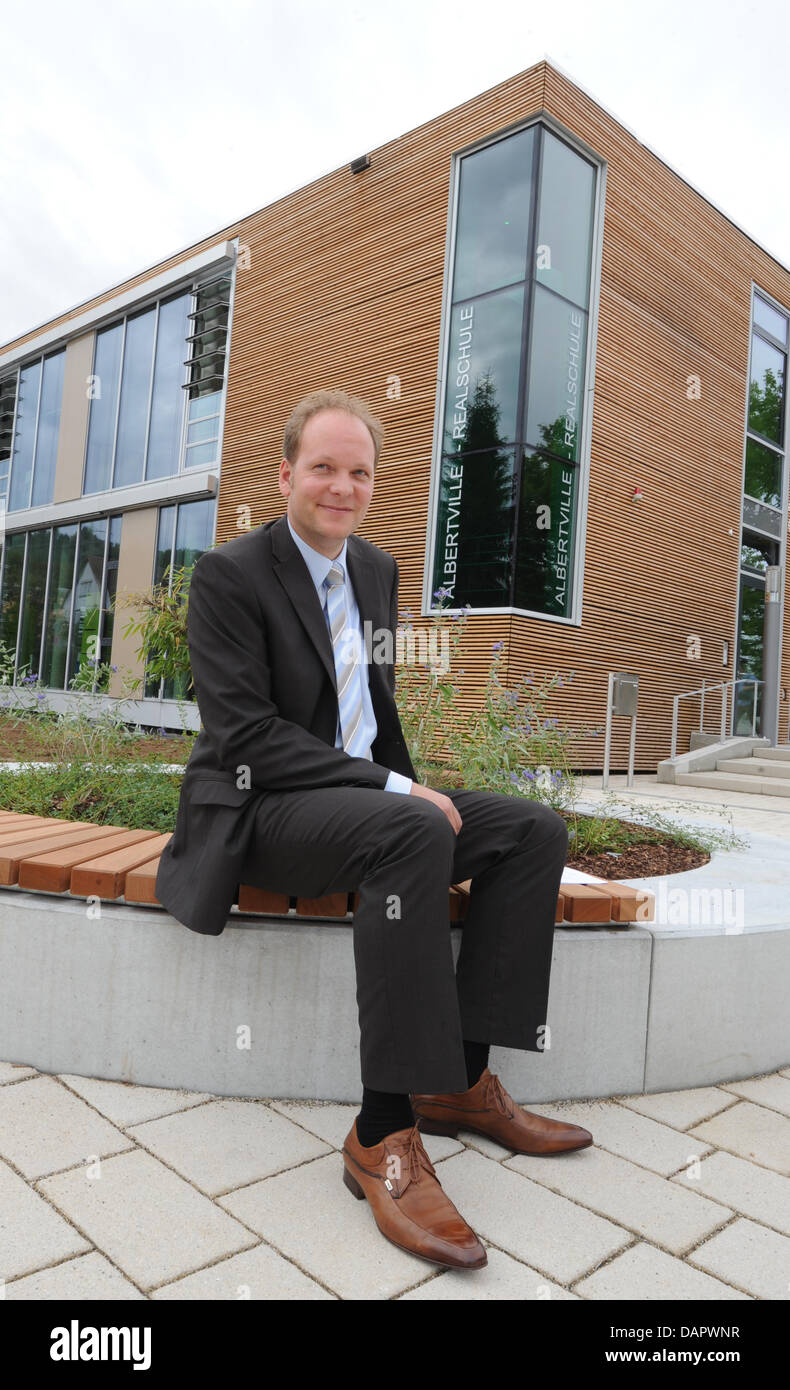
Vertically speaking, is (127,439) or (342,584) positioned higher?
(127,439)

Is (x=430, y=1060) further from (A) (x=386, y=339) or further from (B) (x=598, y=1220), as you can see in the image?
(A) (x=386, y=339)

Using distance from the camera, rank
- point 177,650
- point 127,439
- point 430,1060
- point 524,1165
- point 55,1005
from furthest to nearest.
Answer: point 127,439 → point 177,650 → point 55,1005 → point 524,1165 → point 430,1060

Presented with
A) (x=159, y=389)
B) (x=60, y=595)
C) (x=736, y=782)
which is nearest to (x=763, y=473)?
(x=736, y=782)

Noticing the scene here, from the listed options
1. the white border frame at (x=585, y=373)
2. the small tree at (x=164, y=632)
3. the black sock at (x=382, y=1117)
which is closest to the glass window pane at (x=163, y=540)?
the white border frame at (x=585, y=373)

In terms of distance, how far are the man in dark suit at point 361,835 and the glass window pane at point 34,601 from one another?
58.1ft

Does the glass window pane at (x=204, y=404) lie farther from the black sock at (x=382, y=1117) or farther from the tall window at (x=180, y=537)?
the black sock at (x=382, y=1117)

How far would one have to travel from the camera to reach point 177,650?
5426 mm

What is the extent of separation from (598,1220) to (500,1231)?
0.67 feet

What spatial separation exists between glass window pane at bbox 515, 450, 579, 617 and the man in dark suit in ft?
27.8

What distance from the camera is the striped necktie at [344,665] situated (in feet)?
7.01

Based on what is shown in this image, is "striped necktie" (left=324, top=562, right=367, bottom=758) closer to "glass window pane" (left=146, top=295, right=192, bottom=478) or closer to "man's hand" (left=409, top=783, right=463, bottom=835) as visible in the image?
"man's hand" (left=409, top=783, right=463, bottom=835)

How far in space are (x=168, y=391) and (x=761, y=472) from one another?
1025 cm

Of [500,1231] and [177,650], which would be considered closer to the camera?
Result: [500,1231]
